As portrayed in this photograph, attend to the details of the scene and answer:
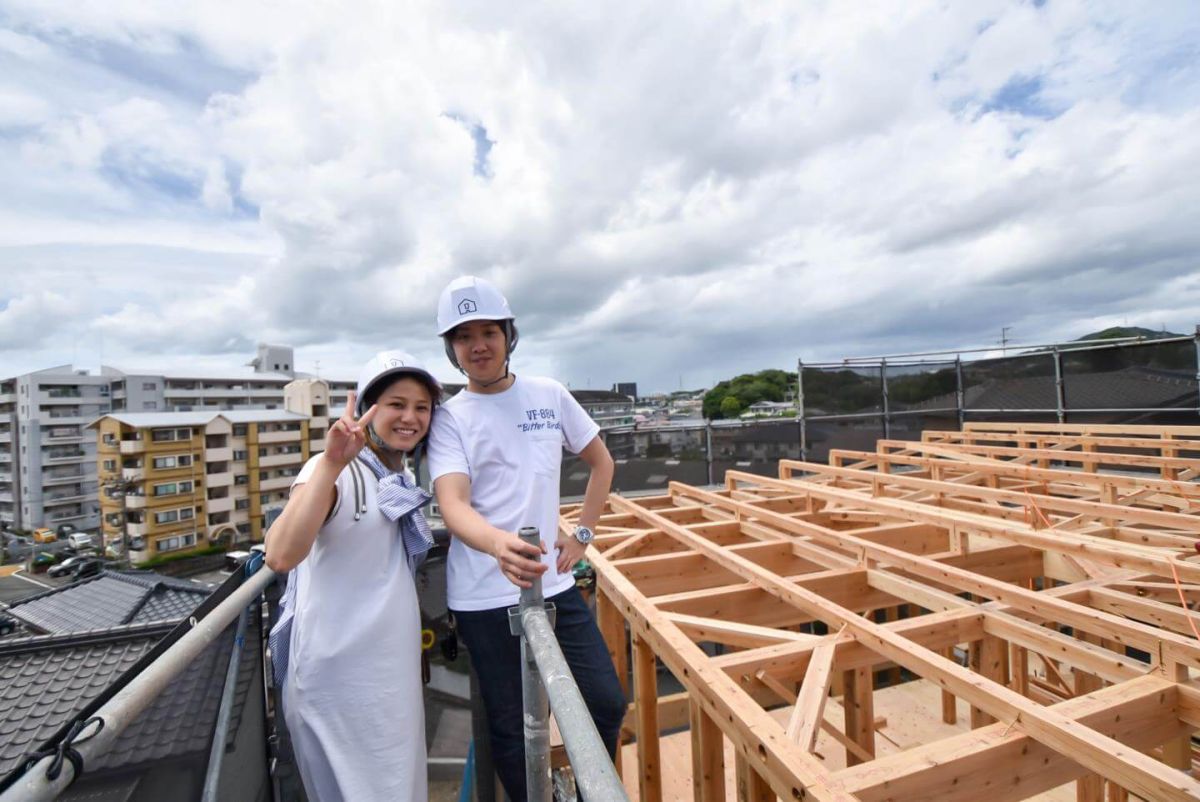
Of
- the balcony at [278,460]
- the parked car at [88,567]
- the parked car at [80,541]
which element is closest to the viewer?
the parked car at [88,567]

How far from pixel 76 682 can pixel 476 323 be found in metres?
1.92

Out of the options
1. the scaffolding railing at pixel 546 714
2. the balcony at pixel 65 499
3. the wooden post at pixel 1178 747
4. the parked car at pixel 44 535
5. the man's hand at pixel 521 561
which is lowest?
the parked car at pixel 44 535

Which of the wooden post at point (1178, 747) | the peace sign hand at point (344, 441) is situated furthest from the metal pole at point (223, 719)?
the wooden post at point (1178, 747)

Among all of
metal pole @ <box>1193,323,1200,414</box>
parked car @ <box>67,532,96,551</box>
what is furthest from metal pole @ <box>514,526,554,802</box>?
parked car @ <box>67,532,96,551</box>

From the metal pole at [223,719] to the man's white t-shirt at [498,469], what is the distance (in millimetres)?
723

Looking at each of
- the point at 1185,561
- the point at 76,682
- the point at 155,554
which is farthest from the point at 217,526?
the point at 1185,561

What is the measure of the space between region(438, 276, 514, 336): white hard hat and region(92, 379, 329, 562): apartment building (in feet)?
108

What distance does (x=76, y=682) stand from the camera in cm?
202

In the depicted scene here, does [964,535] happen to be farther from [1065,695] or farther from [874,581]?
[1065,695]

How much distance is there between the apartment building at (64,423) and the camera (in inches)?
1644

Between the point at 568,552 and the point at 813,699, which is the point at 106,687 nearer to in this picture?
the point at 568,552

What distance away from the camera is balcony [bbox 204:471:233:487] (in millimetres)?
33281

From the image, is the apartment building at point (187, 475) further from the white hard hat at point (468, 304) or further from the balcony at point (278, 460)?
the white hard hat at point (468, 304)

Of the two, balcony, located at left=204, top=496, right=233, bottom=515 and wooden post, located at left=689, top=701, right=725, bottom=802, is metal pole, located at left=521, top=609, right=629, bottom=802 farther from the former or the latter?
balcony, located at left=204, top=496, right=233, bottom=515
